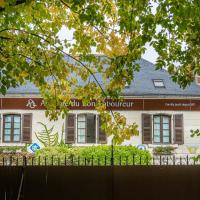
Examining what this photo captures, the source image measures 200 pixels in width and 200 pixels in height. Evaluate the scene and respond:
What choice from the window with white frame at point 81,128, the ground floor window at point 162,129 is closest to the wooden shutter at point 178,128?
the ground floor window at point 162,129

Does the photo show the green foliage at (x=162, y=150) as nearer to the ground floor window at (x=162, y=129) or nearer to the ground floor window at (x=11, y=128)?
the ground floor window at (x=162, y=129)

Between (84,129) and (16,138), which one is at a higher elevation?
(84,129)

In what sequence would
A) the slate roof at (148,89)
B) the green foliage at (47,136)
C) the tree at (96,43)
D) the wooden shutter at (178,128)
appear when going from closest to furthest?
the tree at (96,43), the green foliage at (47,136), the slate roof at (148,89), the wooden shutter at (178,128)

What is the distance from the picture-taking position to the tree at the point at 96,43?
812cm

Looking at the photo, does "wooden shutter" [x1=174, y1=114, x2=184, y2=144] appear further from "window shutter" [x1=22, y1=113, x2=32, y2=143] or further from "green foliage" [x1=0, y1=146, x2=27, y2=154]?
"green foliage" [x1=0, y1=146, x2=27, y2=154]

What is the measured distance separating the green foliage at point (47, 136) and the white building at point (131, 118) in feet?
1.04

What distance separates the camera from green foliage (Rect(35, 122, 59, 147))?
28998 mm

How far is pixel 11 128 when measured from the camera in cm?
2920

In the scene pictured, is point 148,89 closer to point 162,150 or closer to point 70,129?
point 162,150

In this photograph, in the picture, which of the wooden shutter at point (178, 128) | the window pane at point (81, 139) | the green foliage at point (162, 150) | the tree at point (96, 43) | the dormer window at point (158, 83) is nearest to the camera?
the tree at point (96, 43)

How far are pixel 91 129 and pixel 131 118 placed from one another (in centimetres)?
262

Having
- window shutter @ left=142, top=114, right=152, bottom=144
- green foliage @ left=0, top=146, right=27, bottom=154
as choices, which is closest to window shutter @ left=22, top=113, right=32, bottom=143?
green foliage @ left=0, top=146, right=27, bottom=154

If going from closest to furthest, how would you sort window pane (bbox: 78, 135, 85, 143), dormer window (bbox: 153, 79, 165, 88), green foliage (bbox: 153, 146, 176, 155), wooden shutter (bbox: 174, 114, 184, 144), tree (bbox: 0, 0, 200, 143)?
tree (bbox: 0, 0, 200, 143) → green foliage (bbox: 153, 146, 176, 155) → window pane (bbox: 78, 135, 85, 143) → wooden shutter (bbox: 174, 114, 184, 144) → dormer window (bbox: 153, 79, 165, 88)

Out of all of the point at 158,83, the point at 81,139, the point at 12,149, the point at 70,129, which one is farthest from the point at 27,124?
the point at 158,83
